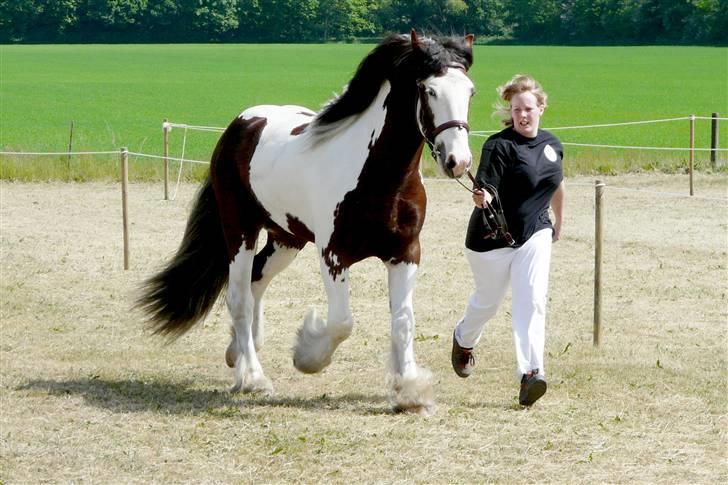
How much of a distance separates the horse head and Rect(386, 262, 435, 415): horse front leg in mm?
840

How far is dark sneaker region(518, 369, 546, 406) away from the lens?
6180 mm

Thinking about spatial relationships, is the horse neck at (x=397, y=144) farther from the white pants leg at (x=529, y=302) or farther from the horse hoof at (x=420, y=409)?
the horse hoof at (x=420, y=409)

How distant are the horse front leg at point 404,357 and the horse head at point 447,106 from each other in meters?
0.84

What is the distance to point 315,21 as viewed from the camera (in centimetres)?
9431

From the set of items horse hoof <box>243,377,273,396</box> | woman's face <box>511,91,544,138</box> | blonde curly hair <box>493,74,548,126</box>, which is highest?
blonde curly hair <box>493,74,548,126</box>

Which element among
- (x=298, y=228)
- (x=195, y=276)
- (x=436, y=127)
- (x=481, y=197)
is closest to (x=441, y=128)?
(x=436, y=127)

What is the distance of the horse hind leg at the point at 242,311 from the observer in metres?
7.10

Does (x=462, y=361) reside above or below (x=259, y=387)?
above

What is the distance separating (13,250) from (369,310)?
465cm

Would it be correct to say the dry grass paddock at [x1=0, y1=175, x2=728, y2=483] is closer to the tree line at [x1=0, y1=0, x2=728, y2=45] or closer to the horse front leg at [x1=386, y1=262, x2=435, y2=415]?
the horse front leg at [x1=386, y1=262, x2=435, y2=415]

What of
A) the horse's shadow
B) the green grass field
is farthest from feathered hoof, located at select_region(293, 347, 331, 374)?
the green grass field

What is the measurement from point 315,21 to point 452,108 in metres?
90.4

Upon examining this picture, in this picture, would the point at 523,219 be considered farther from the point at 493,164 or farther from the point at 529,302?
the point at 529,302

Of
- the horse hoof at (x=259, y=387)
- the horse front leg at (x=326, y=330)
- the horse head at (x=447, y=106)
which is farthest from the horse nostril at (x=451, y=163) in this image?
the horse hoof at (x=259, y=387)
